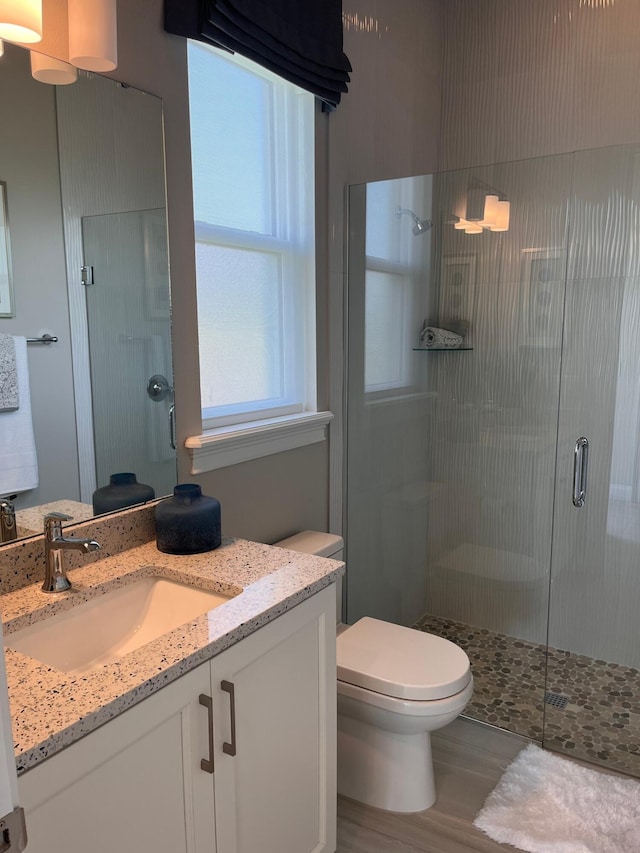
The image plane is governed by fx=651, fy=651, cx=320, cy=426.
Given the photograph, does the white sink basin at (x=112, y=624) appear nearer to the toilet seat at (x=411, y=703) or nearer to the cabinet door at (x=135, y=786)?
the cabinet door at (x=135, y=786)

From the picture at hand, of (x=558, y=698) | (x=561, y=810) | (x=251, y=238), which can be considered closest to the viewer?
(x=561, y=810)

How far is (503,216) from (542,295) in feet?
1.23

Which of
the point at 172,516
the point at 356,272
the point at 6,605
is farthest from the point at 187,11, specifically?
the point at 6,605

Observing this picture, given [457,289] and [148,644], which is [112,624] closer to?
[148,644]

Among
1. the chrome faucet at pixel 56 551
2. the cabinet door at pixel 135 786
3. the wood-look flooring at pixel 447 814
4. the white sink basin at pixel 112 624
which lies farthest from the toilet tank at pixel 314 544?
the cabinet door at pixel 135 786

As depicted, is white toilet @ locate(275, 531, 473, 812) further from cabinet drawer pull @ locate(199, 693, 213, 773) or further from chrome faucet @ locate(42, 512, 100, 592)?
chrome faucet @ locate(42, 512, 100, 592)

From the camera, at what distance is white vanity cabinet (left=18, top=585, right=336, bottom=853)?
1011 mm

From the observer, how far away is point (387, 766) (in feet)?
6.66

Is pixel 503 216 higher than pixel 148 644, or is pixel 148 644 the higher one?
pixel 503 216

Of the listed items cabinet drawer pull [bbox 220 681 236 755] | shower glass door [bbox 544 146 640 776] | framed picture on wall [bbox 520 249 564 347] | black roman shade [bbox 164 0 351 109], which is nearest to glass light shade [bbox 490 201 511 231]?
framed picture on wall [bbox 520 249 564 347]

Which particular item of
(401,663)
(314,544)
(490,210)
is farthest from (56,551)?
(490,210)

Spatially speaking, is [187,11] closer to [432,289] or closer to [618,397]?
[432,289]

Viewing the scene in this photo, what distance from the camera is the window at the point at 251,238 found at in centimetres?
203

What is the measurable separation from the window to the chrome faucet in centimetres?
72
